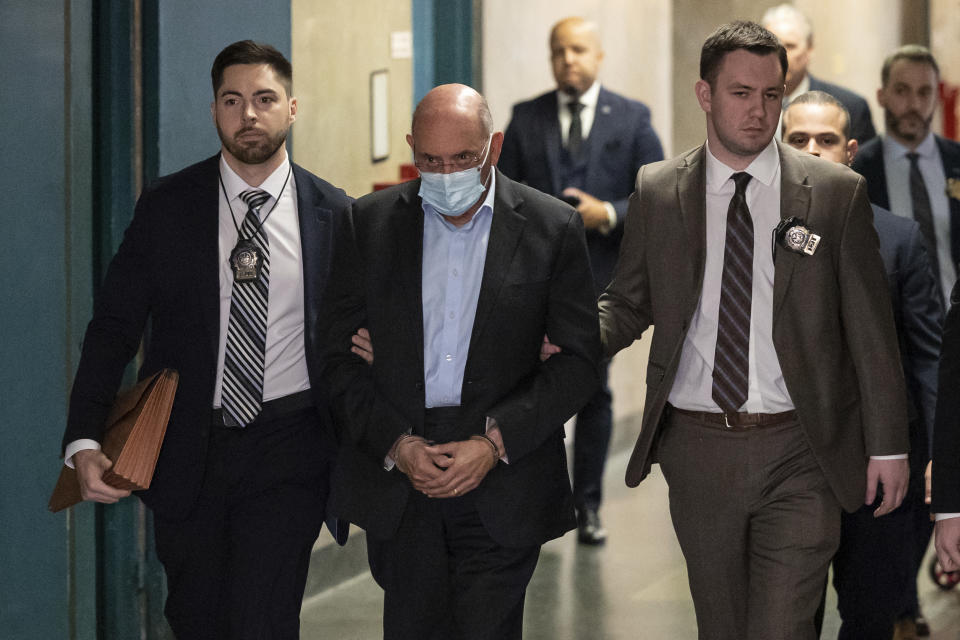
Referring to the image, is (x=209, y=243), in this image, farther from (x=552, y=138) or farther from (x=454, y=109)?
(x=552, y=138)

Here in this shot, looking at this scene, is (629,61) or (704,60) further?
(629,61)

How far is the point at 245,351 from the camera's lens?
148 inches

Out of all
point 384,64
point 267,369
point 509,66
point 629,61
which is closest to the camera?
point 267,369

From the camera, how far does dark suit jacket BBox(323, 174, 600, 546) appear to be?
3.55m

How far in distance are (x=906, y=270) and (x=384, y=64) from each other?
3.14 meters

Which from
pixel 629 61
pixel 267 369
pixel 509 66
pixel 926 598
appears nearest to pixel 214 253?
pixel 267 369

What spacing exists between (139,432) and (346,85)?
2.95 m

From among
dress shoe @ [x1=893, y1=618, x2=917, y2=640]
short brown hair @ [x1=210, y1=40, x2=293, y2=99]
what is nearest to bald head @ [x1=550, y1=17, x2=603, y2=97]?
dress shoe @ [x1=893, y1=618, x2=917, y2=640]

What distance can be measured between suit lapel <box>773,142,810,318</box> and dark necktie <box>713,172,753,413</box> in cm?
7

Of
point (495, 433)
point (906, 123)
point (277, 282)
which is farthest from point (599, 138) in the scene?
point (495, 433)

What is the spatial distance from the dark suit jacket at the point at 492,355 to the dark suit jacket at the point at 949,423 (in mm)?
873

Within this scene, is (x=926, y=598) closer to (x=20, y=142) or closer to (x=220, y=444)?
(x=220, y=444)

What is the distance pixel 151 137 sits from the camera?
4797 millimetres

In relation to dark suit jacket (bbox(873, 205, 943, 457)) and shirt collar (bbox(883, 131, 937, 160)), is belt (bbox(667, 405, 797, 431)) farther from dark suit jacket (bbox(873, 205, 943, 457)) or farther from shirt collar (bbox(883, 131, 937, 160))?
shirt collar (bbox(883, 131, 937, 160))
